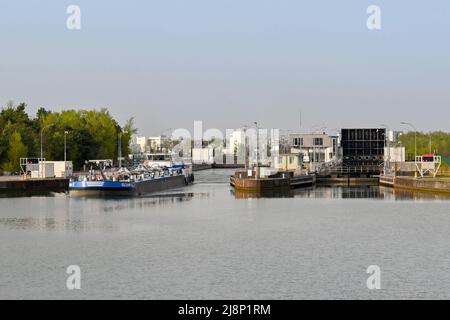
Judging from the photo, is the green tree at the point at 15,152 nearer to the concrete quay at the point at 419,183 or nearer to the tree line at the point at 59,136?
the tree line at the point at 59,136

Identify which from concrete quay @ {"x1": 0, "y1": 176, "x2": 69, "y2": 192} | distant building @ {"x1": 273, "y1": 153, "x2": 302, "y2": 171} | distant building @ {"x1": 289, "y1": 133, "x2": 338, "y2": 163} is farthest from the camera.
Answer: distant building @ {"x1": 289, "y1": 133, "x2": 338, "y2": 163}

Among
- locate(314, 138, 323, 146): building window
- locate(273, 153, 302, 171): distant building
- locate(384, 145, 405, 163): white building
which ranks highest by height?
locate(314, 138, 323, 146): building window

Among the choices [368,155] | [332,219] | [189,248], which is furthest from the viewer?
[368,155]

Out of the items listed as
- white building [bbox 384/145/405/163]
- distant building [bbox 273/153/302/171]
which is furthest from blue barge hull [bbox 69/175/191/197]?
white building [bbox 384/145/405/163]

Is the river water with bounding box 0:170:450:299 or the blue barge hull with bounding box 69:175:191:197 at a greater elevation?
the blue barge hull with bounding box 69:175:191:197

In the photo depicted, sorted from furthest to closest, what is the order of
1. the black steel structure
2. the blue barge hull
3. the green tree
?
→ the black steel structure → the green tree → the blue barge hull

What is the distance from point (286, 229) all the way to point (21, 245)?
18.5 metres

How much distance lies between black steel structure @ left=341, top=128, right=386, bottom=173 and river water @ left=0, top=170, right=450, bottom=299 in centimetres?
6550

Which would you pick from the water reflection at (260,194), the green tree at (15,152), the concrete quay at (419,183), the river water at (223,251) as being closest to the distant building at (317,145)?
the concrete quay at (419,183)

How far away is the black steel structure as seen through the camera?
138m

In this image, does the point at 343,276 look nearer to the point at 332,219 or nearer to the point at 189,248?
the point at 189,248

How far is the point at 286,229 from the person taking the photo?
175 ft

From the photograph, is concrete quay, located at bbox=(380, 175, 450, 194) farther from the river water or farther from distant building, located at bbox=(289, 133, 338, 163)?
distant building, located at bbox=(289, 133, 338, 163)
